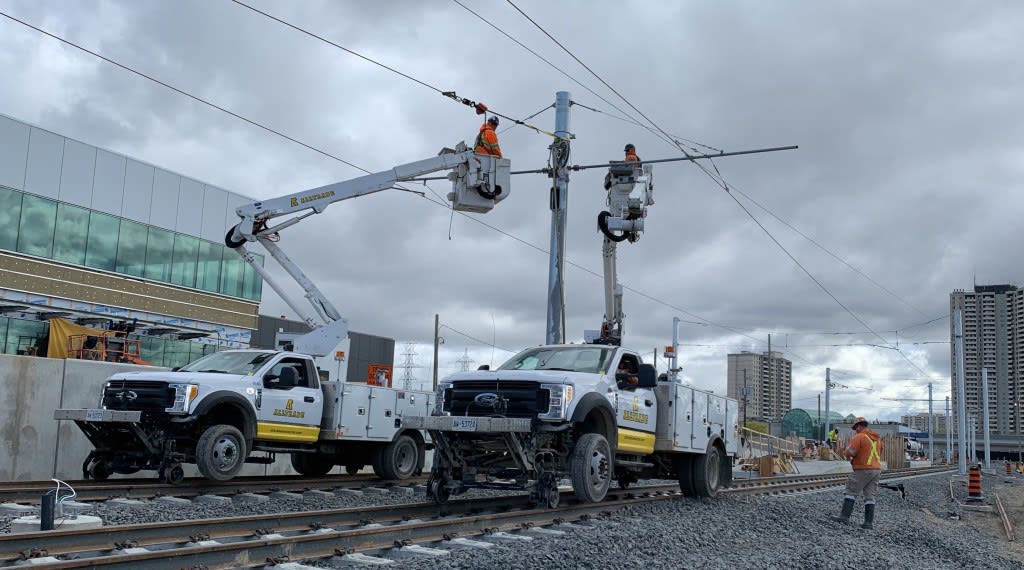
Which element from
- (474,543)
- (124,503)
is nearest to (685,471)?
(474,543)

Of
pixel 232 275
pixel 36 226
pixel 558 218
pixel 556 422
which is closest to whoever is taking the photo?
pixel 556 422

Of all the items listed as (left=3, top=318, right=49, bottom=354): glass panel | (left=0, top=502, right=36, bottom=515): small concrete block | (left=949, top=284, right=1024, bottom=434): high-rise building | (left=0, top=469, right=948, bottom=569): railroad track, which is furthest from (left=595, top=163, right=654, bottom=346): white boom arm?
(left=949, top=284, right=1024, bottom=434): high-rise building

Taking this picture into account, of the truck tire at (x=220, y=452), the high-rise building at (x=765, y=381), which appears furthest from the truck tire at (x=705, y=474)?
the high-rise building at (x=765, y=381)

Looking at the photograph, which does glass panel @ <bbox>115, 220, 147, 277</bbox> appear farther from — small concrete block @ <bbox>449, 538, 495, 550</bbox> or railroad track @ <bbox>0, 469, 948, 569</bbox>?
small concrete block @ <bbox>449, 538, 495, 550</bbox>

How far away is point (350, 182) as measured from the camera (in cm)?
1692

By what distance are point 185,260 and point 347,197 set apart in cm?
2096

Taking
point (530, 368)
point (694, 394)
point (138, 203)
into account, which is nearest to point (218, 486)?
point (530, 368)

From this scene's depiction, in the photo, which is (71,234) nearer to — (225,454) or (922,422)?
(225,454)

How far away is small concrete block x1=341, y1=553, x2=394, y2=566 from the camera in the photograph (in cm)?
741

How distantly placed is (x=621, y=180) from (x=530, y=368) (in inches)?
260

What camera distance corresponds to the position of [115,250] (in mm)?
32438

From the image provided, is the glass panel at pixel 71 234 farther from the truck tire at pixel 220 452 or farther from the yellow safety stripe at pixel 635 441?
the yellow safety stripe at pixel 635 441

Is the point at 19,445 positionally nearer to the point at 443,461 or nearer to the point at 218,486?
the point at 218,486

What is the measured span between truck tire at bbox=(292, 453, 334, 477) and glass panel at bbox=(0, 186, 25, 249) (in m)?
16.5
